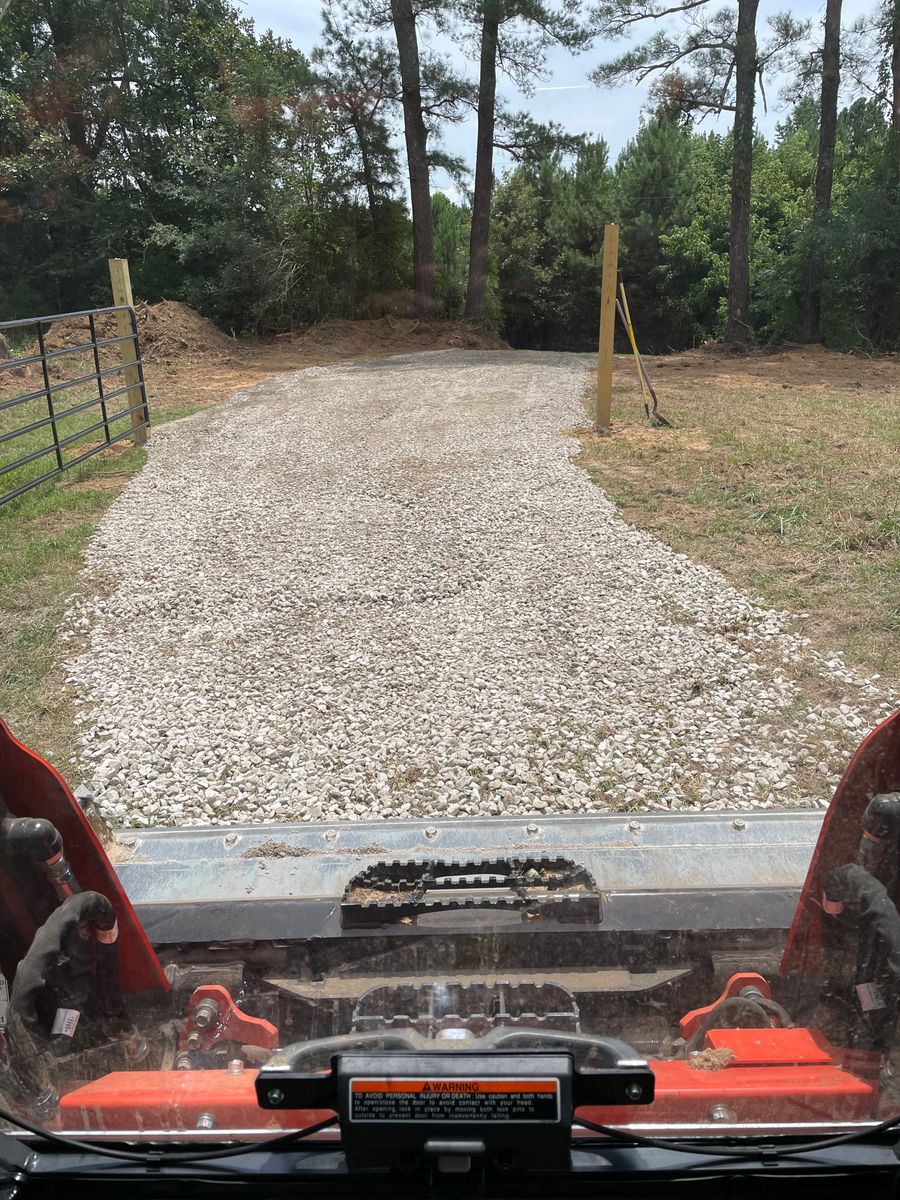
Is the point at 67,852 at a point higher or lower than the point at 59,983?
higher

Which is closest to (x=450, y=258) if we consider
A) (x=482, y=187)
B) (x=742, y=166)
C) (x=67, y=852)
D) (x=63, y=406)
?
(x=482, y=187)

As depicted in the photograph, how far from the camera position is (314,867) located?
201 centimetres

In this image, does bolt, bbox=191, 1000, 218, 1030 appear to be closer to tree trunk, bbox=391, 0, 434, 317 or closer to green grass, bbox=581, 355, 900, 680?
green grass, bbox=581, 355, 900, 680

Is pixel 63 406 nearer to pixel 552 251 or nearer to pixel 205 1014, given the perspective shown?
pixel 205 1014

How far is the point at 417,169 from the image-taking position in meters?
20.6

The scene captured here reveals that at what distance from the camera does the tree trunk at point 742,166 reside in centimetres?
1642

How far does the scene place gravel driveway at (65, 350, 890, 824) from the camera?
3533mm

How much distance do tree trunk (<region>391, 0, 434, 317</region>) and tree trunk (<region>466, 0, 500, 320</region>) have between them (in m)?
1.03

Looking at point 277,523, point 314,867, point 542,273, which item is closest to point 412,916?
point 314,867

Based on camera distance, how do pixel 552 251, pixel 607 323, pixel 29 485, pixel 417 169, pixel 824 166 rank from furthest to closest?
pixel 552 251 < pixel 417 169 < pixel 824 166 < pixel 607 323 < pixel 29 485

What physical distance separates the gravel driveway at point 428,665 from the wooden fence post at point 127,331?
8.55ft

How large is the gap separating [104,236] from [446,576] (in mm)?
18765

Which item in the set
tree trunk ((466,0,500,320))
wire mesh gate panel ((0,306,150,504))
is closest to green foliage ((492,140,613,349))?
tree trunk ((466,0,500,320))

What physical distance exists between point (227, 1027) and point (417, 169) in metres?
21.8
